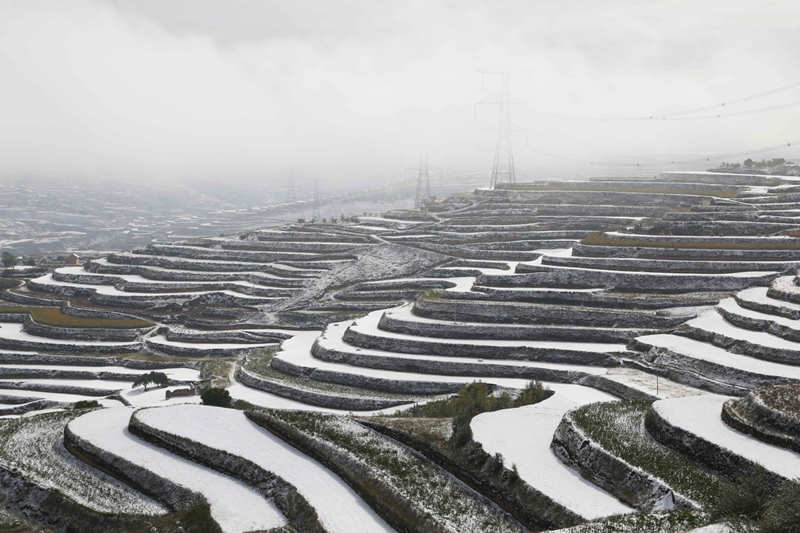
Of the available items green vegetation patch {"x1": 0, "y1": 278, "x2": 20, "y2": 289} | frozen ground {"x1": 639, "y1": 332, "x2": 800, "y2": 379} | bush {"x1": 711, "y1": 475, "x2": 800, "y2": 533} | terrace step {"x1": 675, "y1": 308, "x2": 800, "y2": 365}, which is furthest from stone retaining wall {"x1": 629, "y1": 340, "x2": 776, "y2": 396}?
green vegetation patch {"x1": 0, "y1": 278, "x2": 20, "y2": 289}

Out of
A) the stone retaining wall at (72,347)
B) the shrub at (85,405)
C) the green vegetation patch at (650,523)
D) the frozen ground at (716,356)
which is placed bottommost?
the stone retaining wall at (72,347)

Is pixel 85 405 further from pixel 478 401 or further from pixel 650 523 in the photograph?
pixel 650 523

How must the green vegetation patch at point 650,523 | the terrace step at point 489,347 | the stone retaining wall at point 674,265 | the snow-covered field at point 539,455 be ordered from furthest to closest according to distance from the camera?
the stone retaining wall at point 674,265, the terrace step at point 489,347, the snow-covered field at point 539,455, the green vegetation patch at point 650,523

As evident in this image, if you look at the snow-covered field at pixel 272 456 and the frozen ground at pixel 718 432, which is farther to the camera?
the snow-covered field at pixel 272 456

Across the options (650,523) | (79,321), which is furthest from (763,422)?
(79,321)

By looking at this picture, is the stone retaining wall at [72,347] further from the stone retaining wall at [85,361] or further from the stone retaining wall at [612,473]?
the stone retaining wall at [612,473]

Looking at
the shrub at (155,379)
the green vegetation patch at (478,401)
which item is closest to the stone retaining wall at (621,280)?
the green vegetation patch at (478,401)
